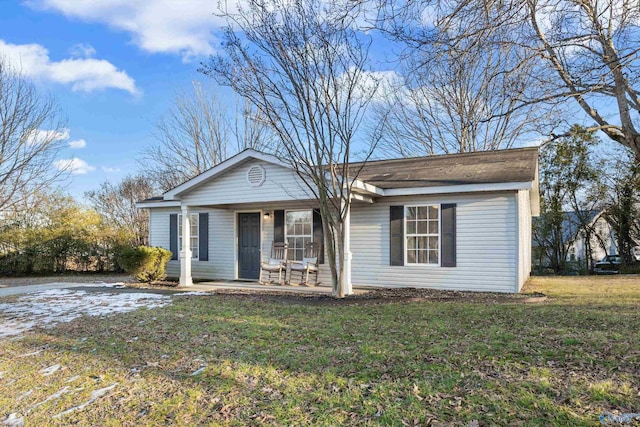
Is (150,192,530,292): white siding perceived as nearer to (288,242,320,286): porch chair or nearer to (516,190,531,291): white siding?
(516,190,531,291): white siding

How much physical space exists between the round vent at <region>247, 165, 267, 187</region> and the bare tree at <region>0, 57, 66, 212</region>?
9.68 m

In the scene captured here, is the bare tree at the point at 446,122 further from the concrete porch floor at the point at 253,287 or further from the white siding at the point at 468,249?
the concrete porch floor at the point at 253,287

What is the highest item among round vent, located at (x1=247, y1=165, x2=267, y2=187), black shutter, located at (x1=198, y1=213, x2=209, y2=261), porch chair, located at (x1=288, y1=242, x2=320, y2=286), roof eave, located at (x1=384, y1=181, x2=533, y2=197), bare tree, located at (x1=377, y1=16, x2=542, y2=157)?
bare tree, located at (x1=377, y1=16, x2=542, y2=157)

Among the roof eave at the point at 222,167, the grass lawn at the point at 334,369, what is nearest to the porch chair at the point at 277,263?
the roof eave at the point at 222,167

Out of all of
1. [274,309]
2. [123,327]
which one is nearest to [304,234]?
[274,309]

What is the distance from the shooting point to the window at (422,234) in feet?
32.3

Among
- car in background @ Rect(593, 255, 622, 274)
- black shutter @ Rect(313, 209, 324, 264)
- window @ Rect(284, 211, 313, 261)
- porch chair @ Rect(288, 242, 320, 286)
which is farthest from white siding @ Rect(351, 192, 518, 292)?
car in background @ Rect(593, 255, 622, 274)

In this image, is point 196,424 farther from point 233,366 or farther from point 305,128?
point 305,128

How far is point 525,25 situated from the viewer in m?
6.99

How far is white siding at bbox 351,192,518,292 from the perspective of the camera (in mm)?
9094

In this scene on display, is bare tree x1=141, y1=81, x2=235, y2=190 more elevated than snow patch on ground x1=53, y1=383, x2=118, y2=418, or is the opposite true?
bare tree x1=141, y1=81, x2=235, y2=190

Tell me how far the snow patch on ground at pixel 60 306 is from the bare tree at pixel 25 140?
7.21 metres

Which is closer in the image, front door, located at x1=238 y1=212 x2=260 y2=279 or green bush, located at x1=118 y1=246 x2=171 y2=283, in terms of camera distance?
green bush, located at x1=118 y1=246 x2=171 y2=283

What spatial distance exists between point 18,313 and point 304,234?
255 inches
